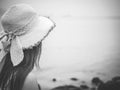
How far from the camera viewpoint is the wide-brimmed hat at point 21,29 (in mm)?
688

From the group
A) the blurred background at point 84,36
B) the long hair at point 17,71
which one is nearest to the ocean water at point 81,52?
the blurred background at point 84,36

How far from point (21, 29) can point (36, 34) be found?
0.18ft

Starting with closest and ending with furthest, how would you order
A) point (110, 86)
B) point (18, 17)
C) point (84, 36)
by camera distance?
point (18, 17), point (110, 86), point (84, 36)

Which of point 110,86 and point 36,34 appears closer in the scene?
point 36,34

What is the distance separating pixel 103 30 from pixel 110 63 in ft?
0.64

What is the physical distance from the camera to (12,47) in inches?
27.6

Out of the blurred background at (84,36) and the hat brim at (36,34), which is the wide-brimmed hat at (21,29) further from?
the blurred background at (84,36)

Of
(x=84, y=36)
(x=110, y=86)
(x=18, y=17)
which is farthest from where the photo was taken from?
(x=84, y=36)

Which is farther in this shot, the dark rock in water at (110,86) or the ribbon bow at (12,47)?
the dark rock in water at (110,86)

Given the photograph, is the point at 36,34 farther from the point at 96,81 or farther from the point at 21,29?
the point at 96,81

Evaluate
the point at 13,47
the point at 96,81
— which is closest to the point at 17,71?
the point at 13,47

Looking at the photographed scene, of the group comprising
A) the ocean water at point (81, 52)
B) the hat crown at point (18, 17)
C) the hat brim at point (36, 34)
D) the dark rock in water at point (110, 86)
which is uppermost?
the hat crown at point (18, 17)

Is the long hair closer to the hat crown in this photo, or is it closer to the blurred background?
the hat crown

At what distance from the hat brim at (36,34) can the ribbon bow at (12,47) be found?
2 centimetres
